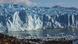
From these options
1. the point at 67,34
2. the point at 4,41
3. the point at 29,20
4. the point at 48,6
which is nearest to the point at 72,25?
the point at 67,34

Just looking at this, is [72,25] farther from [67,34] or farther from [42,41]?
[42,41]

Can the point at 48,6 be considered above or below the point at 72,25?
above

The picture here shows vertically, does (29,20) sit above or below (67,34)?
above

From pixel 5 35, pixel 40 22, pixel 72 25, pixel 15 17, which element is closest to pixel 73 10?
pixel 72 25

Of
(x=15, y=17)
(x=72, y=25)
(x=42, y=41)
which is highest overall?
(x=15, y=17)

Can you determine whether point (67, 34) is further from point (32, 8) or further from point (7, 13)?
point (7, 13)
